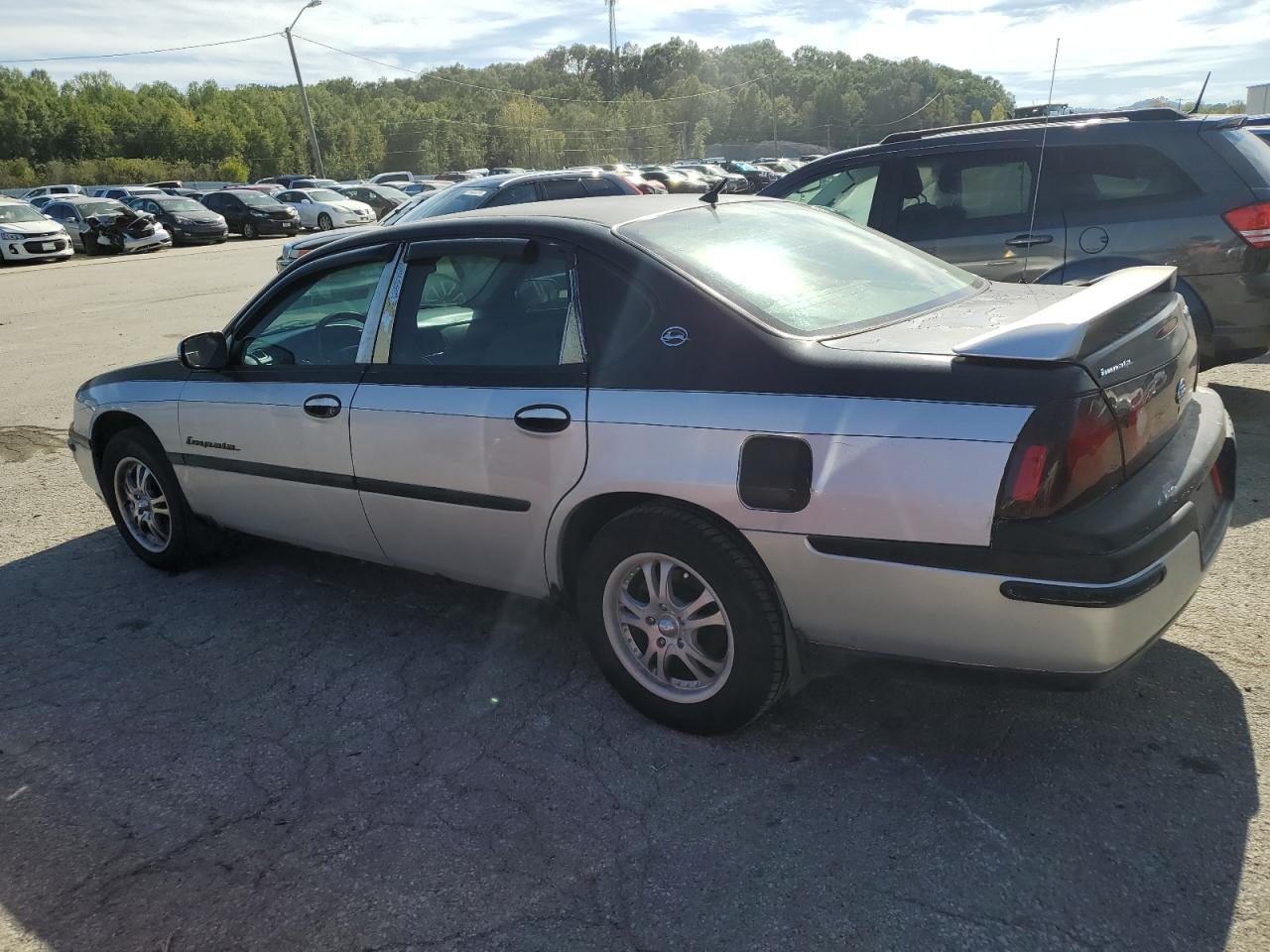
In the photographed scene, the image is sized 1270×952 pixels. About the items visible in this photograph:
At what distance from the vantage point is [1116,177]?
5398mm

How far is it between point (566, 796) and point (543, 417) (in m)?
1.12

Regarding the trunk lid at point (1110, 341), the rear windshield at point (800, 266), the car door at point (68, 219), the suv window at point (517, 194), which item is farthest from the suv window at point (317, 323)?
the car door at point (68, 219)

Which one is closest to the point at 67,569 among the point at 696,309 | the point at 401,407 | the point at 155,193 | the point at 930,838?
the point at 401,407

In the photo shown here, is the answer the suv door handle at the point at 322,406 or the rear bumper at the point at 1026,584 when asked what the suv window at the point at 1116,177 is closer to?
the rear bumper at the point at 1026,584

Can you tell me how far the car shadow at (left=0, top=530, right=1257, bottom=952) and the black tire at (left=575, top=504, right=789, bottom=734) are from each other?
125mm

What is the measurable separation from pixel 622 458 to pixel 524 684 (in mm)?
1018

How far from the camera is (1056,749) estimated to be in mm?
2752

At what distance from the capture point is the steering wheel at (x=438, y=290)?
3455 millimetres

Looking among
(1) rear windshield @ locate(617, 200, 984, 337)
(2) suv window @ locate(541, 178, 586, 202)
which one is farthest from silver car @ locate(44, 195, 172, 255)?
(1) rear windshield @ locate(617, 200, 984, 337)

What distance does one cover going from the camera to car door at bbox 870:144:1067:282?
5613 mm

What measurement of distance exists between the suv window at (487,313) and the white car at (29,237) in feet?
80.0

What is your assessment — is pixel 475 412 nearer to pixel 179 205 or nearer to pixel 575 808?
pixel 575 808

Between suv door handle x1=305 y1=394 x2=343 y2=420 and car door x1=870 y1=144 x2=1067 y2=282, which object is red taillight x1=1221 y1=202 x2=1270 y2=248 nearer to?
car door x1=870 y1=144 x2=1067 y2=282

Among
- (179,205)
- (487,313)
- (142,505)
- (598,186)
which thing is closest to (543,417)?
(487,313)
